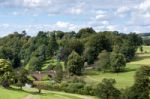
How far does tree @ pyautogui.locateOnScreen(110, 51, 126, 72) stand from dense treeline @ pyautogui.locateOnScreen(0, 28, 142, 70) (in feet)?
36.4

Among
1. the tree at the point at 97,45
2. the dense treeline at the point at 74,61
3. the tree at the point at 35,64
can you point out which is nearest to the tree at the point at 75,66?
the dense treeline at the point at 74,61

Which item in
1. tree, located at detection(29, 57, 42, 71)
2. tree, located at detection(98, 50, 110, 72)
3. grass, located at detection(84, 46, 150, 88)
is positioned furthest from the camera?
tree, located at detection(29, 57, 42, 71)

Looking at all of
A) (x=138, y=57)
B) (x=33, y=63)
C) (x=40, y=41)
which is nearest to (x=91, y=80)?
(x=33, y=63)

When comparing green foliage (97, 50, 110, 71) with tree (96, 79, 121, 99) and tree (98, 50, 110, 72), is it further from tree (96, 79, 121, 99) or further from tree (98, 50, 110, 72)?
tree (96, 79, 121, 99)

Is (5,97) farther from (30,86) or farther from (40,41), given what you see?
(40,41)

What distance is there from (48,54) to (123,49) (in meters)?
30.9

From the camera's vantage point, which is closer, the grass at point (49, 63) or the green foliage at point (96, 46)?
the green foliage at point (96, 46)

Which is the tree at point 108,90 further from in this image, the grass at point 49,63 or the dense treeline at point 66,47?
the grass at point 49,63

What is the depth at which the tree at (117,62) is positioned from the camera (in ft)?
390

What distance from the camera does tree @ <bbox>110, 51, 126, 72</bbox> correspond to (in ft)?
390

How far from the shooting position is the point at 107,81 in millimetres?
79688

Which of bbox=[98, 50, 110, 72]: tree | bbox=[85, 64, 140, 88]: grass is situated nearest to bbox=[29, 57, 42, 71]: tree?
bbox=[85, 64, 140, 88]: grass

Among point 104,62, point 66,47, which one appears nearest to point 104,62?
point 104,62

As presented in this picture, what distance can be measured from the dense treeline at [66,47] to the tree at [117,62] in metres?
11.1
